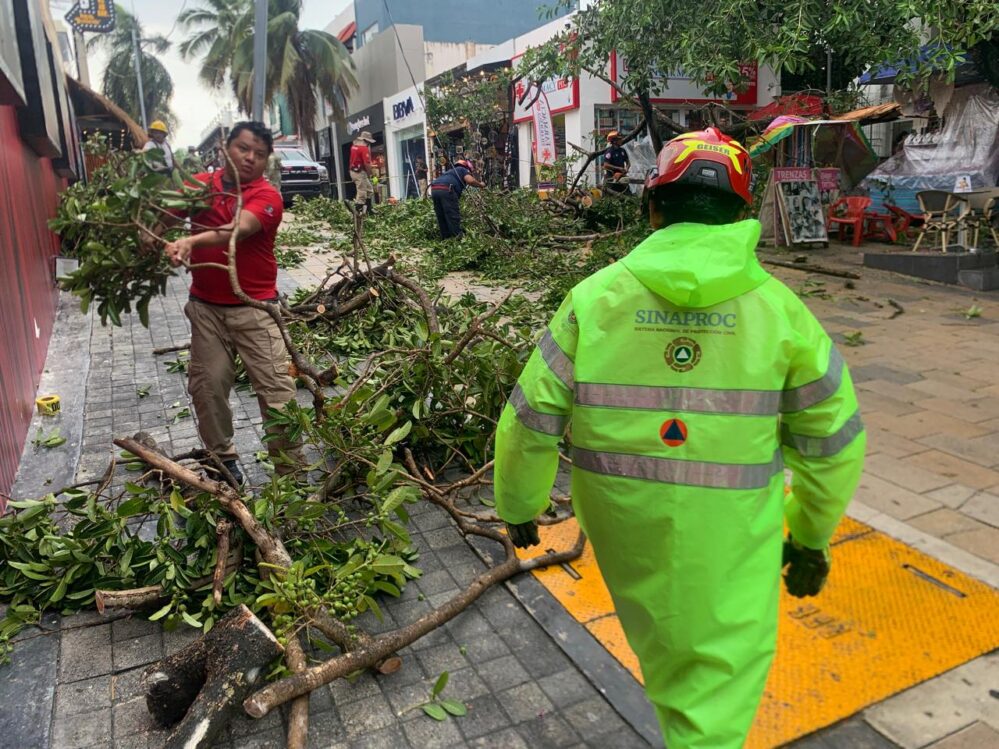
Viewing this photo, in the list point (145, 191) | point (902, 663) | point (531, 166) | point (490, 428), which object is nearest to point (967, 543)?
point (902, 663)

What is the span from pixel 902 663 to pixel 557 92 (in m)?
17.8

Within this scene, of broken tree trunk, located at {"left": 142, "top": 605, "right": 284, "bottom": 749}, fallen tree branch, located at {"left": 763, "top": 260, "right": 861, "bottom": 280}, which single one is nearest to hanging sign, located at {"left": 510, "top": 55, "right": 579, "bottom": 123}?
fallen tree branch, located at {"left": 763, "top": 260, "right": 861, "bottom": 280}

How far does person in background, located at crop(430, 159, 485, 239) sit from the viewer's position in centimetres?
1153

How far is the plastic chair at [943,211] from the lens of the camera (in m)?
10.5

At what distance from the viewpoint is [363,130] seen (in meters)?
32.5

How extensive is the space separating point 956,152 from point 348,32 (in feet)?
114

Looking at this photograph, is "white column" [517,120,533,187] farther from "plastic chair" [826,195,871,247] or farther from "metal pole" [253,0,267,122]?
"metal pole" [253,0,267,122]

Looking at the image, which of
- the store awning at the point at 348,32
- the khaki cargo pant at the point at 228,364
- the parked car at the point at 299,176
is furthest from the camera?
the store awning at the point at 348,32

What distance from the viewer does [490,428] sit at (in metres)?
4.46

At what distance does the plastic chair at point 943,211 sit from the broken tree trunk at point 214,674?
35.9 feet

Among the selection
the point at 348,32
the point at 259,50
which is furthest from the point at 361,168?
the point at 348,32

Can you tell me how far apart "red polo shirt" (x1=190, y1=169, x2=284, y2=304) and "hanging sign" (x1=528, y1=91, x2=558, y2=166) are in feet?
51.6

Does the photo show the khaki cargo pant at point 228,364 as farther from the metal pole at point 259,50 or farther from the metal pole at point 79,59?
the metal pole at point 79,59

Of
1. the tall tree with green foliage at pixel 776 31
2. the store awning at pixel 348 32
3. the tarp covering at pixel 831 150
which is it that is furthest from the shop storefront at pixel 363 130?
the tall tree with green foliage at pixel 776 31
